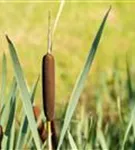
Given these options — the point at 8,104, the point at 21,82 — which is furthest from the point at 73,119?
the point at 21,82

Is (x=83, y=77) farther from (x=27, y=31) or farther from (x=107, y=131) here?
(x=27, y=31)

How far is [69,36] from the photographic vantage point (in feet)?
17.3

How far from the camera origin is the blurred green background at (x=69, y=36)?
4570mm

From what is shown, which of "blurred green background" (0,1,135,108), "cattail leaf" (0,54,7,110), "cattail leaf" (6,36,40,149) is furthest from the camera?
"blurred green background" (0,1,135,108)

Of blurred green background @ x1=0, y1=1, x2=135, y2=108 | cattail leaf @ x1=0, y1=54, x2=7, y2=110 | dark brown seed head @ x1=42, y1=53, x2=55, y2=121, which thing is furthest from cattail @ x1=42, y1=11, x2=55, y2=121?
blurred green background @ x1=0, y1=1, x2=135, y2=108

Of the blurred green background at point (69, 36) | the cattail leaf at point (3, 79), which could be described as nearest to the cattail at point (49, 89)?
the cattail leaf at point (3, 79)

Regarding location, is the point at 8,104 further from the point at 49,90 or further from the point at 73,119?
the point at 73,119

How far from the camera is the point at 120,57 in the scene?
183 inches

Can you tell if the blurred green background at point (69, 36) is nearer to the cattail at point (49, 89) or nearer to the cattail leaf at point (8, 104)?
the cattail leaf at point (8, 104)

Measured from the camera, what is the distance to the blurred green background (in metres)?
4.57

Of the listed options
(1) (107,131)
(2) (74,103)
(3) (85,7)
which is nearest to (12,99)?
(2) (74,103)

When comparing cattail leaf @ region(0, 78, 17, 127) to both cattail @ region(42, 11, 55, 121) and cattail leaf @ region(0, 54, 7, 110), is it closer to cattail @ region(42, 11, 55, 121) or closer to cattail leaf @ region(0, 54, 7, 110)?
cattail leaf @ region(0, 54, 7, 110)

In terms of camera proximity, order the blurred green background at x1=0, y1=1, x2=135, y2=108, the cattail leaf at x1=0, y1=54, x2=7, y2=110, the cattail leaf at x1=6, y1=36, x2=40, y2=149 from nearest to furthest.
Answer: the cattail leaf at x1=6, y1=36, x2=40, y2=149, the cattail leaf at x1=0, y1=54, x2=7, y2=110, the blurred green background at x1=0, y1=1, x2=135, y2=108

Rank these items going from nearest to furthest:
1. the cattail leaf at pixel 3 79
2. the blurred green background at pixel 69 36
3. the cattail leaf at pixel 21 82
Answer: the cattail leaf at pixel 21 82 → the cattail leaf at pixel 3 79 → the blurred green background at pixel 69 36
